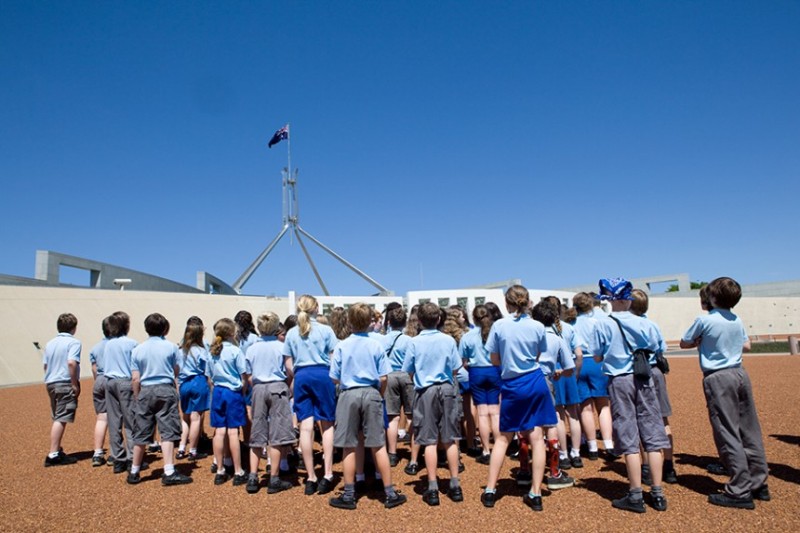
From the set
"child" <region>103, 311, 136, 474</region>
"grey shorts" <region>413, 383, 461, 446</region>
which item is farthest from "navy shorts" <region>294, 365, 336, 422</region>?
"child" <region>103, 311, 136, 474</region>

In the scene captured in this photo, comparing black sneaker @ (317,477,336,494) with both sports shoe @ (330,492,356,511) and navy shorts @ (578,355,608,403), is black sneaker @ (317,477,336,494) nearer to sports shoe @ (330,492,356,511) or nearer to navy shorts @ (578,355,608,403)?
sports shoe @ (330,492,356,511)

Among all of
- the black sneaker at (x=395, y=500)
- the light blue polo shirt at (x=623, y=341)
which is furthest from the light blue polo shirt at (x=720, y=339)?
the black sneaker at (x=395, y=500)

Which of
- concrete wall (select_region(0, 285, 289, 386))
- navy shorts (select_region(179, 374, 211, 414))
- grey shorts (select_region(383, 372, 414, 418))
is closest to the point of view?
grey shorts (select_region(383, 372, 414, 418))

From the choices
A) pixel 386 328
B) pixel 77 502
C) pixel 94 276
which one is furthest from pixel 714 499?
pixel 94 276

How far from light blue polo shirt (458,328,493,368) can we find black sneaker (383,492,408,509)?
1.68m

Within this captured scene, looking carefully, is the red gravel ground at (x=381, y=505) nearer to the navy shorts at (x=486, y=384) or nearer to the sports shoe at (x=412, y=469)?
the sports shoe at (x=412, y=469)

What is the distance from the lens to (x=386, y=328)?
627cm

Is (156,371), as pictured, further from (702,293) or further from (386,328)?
(702,293)

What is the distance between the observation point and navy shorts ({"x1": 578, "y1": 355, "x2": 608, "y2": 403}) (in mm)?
5176

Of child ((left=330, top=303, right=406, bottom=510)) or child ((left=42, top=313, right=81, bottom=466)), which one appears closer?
child ((left=330, top=303, right=406, bottom=510))

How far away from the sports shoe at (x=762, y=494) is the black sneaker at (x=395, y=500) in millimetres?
2711

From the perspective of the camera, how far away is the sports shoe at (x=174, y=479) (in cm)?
484

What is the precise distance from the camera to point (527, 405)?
3857 millimetres

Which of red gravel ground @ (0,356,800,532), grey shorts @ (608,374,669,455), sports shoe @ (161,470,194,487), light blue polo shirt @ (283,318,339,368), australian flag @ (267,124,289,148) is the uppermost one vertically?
australian flag @ (267,124,289,148)
